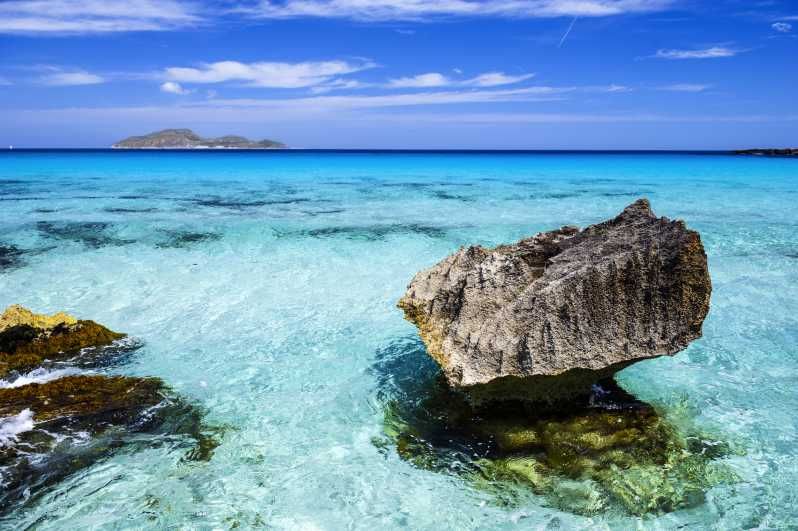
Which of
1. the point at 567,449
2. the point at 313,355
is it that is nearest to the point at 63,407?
the point at 313,355

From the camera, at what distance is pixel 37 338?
7629mm

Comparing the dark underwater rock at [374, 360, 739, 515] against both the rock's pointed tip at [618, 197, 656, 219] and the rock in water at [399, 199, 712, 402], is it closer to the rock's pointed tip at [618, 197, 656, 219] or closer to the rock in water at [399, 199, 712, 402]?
the rock in water at [399, 199, 712, 402]

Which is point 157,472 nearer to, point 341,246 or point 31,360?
point 31,360

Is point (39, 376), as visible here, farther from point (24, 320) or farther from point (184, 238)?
point (184, 238)

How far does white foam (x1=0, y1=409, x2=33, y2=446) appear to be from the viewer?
17.6 feet

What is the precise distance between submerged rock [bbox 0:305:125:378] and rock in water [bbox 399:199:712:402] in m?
4.84

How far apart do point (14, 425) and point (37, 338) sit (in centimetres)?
238

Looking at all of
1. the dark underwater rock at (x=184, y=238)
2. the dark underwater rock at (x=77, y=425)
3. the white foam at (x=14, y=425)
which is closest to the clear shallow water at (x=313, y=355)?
the dark underwater rock at (x=184, y=238)

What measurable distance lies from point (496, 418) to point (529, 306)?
113 centimetres

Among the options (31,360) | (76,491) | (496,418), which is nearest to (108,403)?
(76,491)

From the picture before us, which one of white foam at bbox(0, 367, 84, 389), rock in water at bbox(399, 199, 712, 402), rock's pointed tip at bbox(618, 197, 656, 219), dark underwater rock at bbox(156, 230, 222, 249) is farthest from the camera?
dark underwater rock at bbox(156, 230, 222, 249)

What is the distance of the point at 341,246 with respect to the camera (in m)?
15.4

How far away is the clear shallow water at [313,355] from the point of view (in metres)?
4.75

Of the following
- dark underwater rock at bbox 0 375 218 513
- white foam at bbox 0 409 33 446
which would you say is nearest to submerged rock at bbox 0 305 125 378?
dark underwater rock at bbox 0 375 218 513
